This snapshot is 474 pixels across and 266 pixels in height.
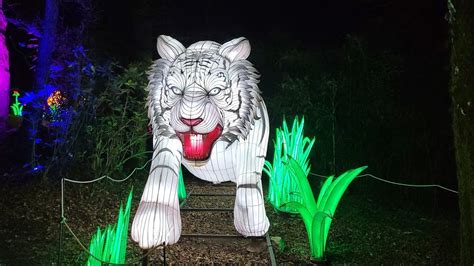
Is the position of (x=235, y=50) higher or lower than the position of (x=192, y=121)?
higher

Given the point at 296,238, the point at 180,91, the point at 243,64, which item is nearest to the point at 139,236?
the point at 180,91

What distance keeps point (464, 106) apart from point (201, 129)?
5.84ft

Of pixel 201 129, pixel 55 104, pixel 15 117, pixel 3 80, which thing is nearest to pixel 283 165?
pixel 201 129

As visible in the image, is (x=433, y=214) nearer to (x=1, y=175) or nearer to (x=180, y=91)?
(x=180, y=91)

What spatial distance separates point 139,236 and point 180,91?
3.78 feet

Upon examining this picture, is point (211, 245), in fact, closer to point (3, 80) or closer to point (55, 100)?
point (55, 100)

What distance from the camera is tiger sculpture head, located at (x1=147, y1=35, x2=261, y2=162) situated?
3.37 meters

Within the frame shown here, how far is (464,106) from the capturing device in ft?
7.95

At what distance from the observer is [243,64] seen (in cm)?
363

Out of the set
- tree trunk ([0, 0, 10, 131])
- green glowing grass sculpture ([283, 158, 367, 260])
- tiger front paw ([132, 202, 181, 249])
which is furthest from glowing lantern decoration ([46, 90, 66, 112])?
green glowing grass sculpture ([283, 158, 367, 260])

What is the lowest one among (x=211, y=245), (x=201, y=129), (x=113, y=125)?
(x=211, y=245)

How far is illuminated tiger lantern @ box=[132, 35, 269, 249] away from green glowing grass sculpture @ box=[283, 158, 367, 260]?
34cm

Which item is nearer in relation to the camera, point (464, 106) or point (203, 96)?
point (464, 106)

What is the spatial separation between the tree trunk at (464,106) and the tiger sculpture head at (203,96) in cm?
156
